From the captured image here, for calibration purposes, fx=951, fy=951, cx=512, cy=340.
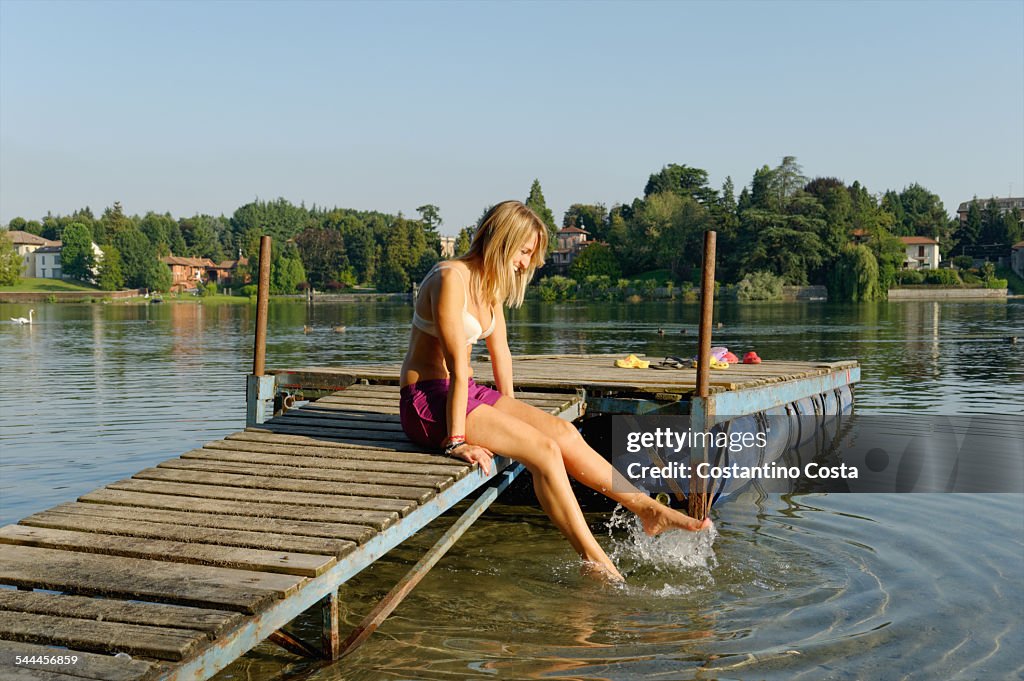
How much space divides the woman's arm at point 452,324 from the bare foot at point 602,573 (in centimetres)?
170

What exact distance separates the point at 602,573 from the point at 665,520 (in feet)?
2.08

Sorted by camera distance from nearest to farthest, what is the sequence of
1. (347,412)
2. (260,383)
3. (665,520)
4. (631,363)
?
(665,520) → (347,412) → (260,383) → (631,363)

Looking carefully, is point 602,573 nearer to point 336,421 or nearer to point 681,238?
point 336,421

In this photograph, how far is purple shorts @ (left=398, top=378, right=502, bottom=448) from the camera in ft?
21.3

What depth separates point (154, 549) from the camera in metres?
4.99

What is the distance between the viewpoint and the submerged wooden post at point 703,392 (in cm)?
880

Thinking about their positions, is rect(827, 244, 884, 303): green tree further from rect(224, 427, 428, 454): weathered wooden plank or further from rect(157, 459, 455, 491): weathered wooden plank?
rect(157, 459, 455, 491): weathered wooden plank

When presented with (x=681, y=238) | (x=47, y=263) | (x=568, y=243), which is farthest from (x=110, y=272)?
(x=681, y=238)

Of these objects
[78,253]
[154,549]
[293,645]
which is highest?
[78,253]

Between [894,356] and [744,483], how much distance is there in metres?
23.5

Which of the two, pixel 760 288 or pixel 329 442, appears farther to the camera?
pixel 760 288

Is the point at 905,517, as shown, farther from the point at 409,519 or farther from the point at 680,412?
the point at 409,519

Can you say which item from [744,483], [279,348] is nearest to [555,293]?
[279,348]

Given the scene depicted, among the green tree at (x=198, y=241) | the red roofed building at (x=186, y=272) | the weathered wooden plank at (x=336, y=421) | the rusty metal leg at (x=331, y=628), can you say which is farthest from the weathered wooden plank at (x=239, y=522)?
the green tree at (x=198, y=241)
